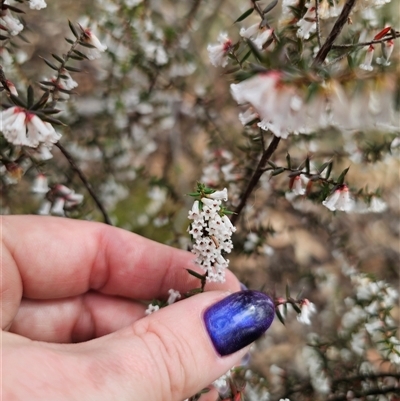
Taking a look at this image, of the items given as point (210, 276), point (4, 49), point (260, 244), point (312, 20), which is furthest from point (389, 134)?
point (4, 49)

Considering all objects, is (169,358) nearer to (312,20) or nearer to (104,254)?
(104,254)

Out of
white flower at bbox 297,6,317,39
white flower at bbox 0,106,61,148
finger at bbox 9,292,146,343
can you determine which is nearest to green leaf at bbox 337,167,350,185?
white flower at bbox 297,6,317,39

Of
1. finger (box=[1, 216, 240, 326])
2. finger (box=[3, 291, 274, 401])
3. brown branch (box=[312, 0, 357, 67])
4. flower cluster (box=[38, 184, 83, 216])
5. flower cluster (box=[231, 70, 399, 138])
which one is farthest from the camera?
flower cluster (box=[38, 184, 83, 216])

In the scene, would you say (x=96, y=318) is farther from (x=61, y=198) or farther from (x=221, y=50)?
(x=221, y=50)

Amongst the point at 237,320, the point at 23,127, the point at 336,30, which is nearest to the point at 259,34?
the point at 336,30

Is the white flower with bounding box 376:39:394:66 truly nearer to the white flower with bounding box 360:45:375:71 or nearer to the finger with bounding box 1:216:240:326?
the white flower with bounding box 360:45:375:71

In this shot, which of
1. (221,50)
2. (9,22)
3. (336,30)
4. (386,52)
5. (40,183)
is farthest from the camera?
(40,183)

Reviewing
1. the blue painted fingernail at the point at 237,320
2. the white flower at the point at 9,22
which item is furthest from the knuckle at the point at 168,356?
the white flower at the point at 9,22
